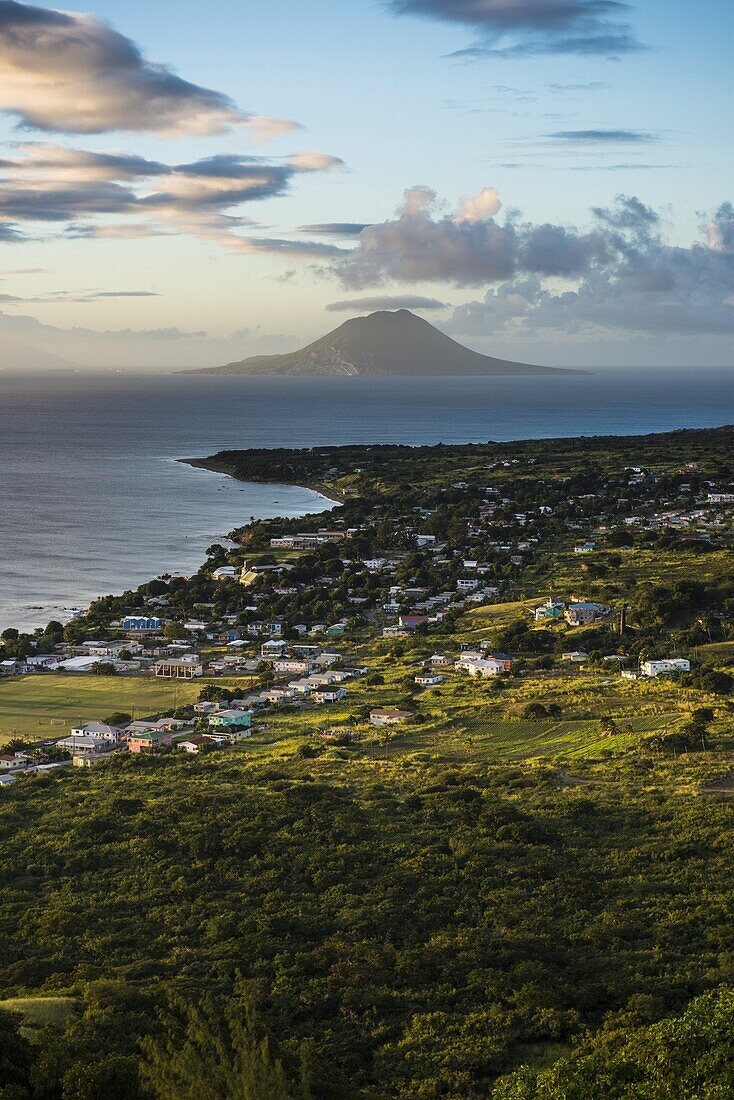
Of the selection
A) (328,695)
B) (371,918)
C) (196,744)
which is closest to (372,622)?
(328,695)

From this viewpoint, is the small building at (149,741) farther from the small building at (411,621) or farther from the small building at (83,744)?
the small building at (411,621)

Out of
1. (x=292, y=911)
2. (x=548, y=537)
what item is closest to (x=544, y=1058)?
(x=292, y=911)

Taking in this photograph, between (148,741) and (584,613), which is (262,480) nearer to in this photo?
(584,613)

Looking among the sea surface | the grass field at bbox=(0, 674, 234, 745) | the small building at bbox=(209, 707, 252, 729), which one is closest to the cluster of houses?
the grass field at bbox=(0, 674, 234, 745)

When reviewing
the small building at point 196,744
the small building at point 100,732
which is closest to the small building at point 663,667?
the small building at point 196,744

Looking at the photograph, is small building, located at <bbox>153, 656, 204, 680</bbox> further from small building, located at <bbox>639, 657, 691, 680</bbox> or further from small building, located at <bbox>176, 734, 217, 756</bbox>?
small building, located at <bbox>639, 657, 691, 680</bbox>
